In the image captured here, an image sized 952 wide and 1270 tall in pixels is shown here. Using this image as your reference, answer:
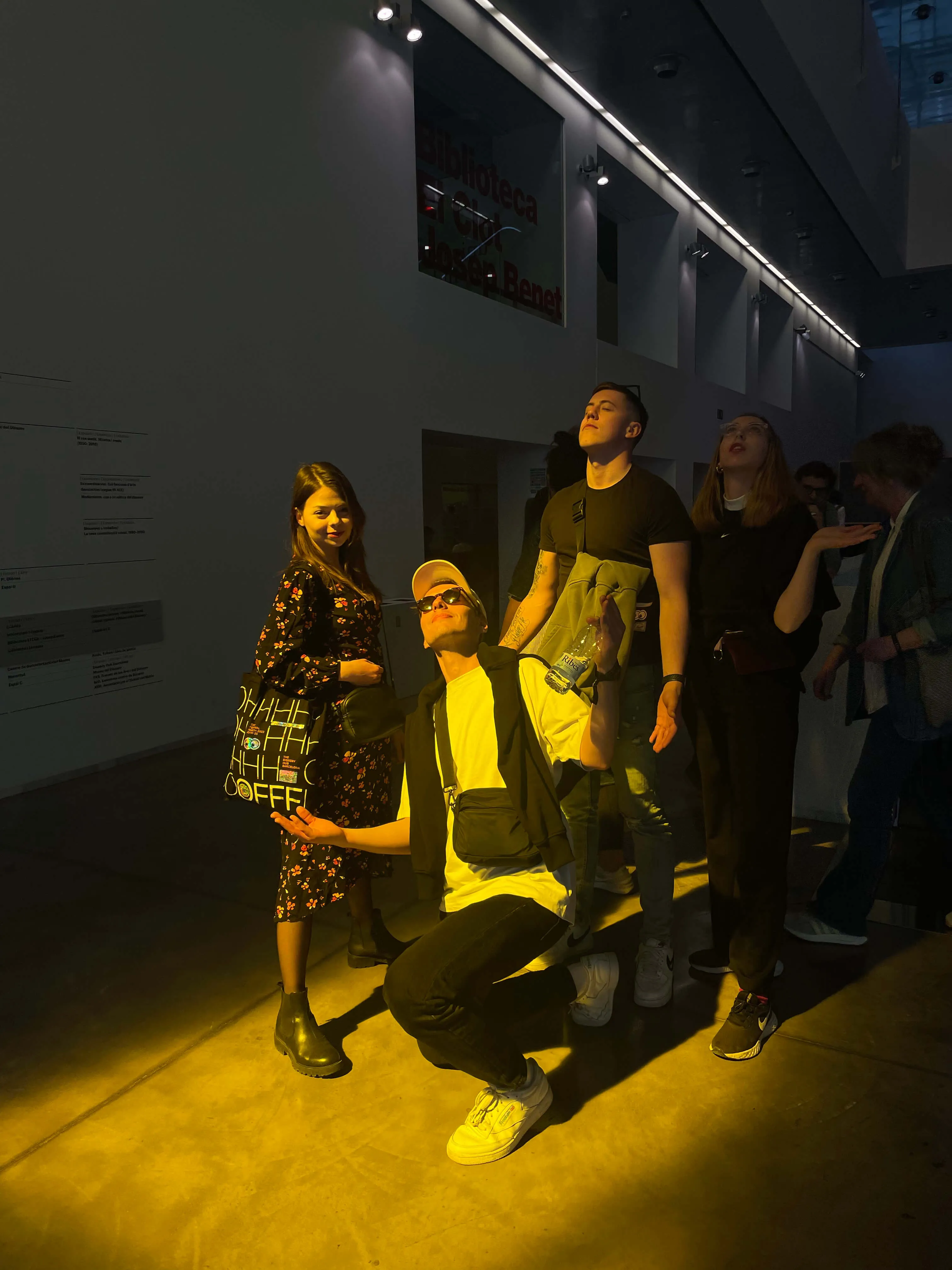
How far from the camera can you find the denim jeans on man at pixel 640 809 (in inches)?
96.0

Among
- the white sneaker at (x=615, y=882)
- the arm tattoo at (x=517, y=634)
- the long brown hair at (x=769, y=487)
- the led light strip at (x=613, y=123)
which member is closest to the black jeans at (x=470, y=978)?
the arm tattoo at (x=517, y=634)

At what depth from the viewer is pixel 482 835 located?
1.87 m

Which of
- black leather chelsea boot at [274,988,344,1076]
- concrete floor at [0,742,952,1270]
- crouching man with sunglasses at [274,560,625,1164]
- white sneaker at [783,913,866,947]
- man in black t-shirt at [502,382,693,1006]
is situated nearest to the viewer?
concrete floor at [0,742,952,1270]

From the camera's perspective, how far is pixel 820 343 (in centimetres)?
1964

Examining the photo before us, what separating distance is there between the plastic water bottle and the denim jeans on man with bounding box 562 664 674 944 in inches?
23.9

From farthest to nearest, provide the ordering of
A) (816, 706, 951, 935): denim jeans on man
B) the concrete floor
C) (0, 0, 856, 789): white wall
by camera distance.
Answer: (0, 0, 856, 789): white wall < (816, 706, 951, 935): denim jeans on man < the concrete floor

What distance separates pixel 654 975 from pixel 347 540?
1.54 m

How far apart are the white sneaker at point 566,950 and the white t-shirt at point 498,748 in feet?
1.05

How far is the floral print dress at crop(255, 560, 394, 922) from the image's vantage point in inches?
87.4

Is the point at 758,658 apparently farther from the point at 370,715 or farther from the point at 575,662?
the point at 370,715

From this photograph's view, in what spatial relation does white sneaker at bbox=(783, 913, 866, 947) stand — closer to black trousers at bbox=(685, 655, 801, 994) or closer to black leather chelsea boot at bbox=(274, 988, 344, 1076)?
black trousers at bbox=(685, 655, 801, 994)

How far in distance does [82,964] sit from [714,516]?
8.04 feet

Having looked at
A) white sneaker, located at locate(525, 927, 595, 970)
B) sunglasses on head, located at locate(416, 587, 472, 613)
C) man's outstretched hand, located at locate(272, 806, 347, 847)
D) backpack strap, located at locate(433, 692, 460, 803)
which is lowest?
white sneaker, located at locate(525, 927, 595, 970)

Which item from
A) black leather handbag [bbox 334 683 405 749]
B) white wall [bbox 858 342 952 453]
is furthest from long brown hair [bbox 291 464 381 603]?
white wall [bbox 858 342 952 453]
